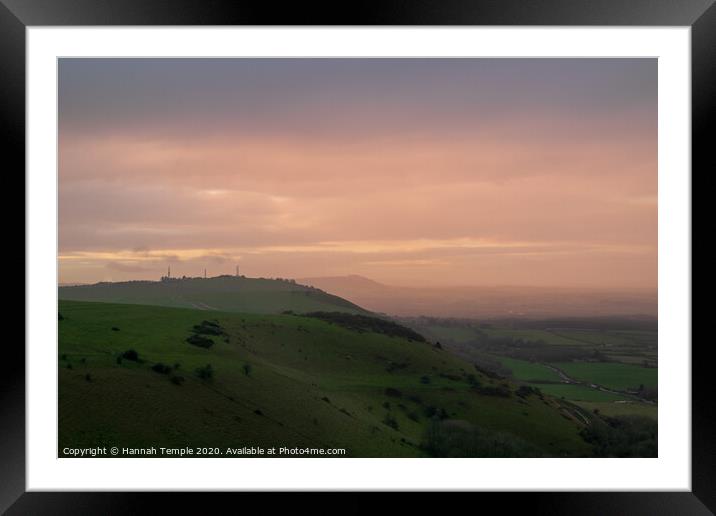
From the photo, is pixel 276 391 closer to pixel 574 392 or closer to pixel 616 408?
pixel 616 408

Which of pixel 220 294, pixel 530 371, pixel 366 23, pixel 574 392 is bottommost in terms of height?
pixel 574 392

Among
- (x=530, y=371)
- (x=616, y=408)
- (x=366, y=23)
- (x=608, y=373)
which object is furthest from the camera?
(x=530, y=371)

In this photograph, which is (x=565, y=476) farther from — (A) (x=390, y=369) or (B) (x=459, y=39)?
(A) (x=390, y=369)

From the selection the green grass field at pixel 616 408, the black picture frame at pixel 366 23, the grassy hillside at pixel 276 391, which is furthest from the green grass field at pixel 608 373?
the black picture frame at pixel 366 23

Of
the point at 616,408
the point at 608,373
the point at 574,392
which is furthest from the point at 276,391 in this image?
the point at 608,373

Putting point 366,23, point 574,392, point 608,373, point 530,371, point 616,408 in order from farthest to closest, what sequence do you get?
point 530,371, point 574,392, point 608,373, point 616,408, point 366,23

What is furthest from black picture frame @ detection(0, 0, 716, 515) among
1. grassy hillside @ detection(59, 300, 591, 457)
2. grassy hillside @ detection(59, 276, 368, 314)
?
grassy hillside @ detection(59, 276, 368, 314)

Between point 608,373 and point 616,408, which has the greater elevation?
point 608,373
